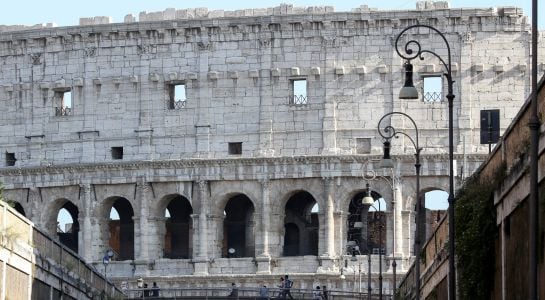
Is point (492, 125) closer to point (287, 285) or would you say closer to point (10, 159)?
point (287, 285)

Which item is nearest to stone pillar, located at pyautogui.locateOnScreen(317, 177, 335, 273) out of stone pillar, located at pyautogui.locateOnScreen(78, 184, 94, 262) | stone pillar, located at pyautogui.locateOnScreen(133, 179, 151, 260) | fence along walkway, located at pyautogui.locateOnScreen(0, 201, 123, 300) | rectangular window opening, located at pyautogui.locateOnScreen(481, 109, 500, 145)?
stone pillar, located at pyautogui.locateOnScreen(133, 179, 151, 260)

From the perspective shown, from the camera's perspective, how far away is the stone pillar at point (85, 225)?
13425 centimetres

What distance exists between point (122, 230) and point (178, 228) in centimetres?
351

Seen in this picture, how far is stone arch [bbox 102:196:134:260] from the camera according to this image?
139375 mm

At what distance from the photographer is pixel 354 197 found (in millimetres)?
132875

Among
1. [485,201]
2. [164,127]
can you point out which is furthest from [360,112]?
[485,201]

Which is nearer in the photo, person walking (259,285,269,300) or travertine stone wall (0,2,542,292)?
person walking (259,285,269,300)

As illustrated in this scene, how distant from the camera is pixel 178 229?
140875 millimetres

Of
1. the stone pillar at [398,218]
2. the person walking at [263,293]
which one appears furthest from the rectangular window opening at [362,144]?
the person walking at [263,293]

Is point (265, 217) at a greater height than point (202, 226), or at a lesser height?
greater

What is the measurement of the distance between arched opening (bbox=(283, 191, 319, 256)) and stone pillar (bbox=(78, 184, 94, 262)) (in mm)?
10656

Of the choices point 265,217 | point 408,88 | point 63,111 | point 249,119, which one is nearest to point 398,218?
point 265,217

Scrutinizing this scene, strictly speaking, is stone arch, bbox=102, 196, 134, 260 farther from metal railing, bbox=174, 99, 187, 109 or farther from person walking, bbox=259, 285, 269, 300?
person walking, bbox=259, 285, 269, 300

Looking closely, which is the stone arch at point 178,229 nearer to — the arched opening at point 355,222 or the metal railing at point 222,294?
the arched opening at point 355,222
